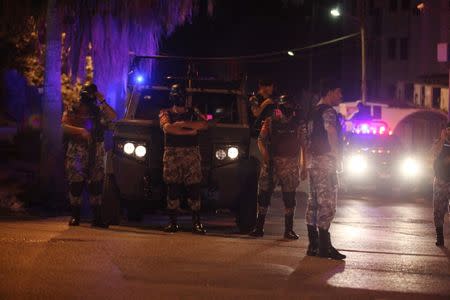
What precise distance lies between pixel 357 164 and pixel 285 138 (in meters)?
12.9

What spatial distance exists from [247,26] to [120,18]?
33.3 metres

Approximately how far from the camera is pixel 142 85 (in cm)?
1220

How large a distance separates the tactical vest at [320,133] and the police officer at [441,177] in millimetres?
2116

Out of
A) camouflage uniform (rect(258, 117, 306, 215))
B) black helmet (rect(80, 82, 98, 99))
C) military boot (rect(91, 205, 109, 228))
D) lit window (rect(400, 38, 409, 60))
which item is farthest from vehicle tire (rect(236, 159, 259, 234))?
lit window (rect(400, 38, 409, 60))

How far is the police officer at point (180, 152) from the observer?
35.6ft

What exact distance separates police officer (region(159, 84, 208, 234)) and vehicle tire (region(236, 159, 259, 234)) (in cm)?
67

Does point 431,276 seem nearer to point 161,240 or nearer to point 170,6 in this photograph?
point 161,240

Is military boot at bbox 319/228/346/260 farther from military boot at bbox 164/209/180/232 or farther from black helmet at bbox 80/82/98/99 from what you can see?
black helmet at bbox 80/82/98/99

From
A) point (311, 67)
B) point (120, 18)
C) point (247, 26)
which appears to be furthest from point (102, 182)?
point (311, 67)

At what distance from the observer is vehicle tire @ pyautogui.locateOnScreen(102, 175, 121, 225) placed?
11383 millimetres

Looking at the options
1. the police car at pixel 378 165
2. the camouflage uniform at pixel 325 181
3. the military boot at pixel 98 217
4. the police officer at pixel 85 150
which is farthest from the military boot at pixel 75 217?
the police car at pixel 378 165

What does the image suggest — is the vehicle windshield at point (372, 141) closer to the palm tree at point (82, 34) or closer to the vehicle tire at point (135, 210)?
the palm tree at point (82, 34)

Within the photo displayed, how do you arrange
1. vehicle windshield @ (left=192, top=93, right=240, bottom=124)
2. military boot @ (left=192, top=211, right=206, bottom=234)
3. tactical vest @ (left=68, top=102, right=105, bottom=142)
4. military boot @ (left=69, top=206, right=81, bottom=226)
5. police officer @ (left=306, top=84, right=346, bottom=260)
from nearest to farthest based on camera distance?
1. police officer @ (left=306, top=84, right=346, bottom=260)
2. military boot @ (left=192, top=211, right=206, bottom=234)
3. tactical vest @ (left=68, top=102, right=105, bottom=142)
4. military boot @ (left=69, top=206, right=81, bottom=226)
5. vehicle windshield @ (left=192, top=93, right=240, bottom=124)

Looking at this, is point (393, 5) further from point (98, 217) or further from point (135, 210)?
point (98, 217)
